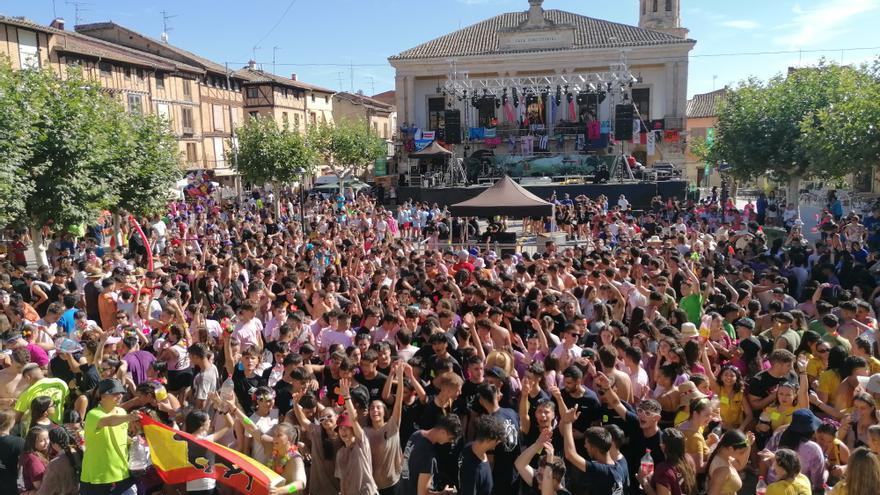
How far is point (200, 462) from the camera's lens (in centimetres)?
445

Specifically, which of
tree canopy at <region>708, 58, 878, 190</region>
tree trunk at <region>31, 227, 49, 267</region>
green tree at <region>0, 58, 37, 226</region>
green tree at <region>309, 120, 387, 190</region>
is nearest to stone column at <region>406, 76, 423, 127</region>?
green tree at <region>309, 120, 387, 190</region>

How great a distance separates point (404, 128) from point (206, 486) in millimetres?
37210

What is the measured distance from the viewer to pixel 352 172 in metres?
45.9

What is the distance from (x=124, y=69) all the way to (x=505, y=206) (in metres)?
28.0

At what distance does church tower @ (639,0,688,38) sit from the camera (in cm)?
5062

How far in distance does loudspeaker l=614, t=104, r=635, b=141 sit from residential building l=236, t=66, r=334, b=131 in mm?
21109

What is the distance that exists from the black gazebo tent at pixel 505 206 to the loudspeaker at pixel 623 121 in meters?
17.3

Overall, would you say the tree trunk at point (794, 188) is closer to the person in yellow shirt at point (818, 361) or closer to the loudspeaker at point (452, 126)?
the loudspeaker at point (452, 126)

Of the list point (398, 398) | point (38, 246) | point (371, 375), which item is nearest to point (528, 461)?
point (398, 398)

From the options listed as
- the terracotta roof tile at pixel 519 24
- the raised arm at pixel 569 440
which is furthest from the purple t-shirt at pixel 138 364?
the terracotta roof tile at pixel 519 24

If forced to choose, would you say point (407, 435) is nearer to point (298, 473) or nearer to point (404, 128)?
point (298, 473)

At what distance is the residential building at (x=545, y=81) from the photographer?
36.6 m

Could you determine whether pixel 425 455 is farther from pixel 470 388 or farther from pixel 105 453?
pixel 105 453

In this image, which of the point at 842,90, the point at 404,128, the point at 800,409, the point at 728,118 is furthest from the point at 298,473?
the point at 404,128
